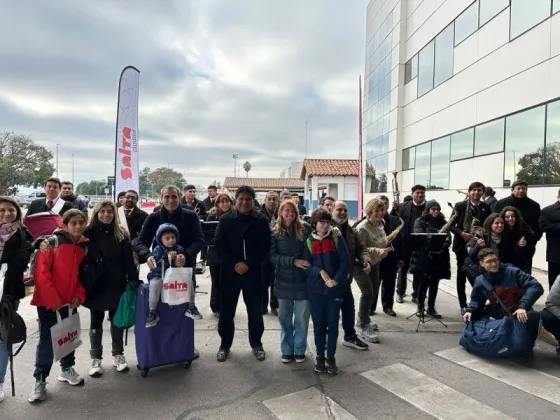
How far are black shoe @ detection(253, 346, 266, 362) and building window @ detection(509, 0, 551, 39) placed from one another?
31.1ft

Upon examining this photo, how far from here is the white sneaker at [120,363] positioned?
11.9ft

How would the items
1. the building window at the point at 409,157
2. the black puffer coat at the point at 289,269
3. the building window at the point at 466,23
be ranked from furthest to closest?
the building window at the point at 409,157 → the building window at the point at 466,23 → the black puffer coat at the point at 289,269

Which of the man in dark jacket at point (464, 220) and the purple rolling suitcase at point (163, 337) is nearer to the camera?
the purple rolling suitcase at point (163, 337)

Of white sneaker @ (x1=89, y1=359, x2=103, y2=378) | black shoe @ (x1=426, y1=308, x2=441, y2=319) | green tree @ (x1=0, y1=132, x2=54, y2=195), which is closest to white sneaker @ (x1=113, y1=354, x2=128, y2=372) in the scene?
white sneaker @ (x1=89, y1=359, x2=103, y2=378)

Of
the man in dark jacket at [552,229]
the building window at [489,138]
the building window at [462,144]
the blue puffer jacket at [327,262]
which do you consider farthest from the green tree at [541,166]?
the blue puffer jacket at [327,262]

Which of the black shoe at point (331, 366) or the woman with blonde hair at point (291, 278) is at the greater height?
the woman with blonde hair at point (291, 278)

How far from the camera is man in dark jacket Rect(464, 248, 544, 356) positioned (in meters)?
4.24

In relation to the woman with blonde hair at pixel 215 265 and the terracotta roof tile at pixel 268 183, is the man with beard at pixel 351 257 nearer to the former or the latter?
the woman with blonde hair at pixel 215 265

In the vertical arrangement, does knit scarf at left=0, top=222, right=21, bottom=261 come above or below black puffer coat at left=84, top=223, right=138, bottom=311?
above

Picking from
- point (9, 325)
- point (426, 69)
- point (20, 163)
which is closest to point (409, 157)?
point (426, 69)

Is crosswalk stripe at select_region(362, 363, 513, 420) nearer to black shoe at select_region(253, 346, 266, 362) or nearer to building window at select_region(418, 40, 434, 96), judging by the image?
black shoe at select_region(253, 346, 266, 362)

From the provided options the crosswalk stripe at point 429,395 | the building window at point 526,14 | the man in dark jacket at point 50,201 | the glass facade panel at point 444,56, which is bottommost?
the crosswalk stripe at point 429,395

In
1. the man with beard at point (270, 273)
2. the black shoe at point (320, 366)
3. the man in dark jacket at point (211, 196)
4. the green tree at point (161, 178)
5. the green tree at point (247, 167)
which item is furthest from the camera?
the green tree at point (247, 167)

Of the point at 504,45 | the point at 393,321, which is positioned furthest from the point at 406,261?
the point at 504,45
